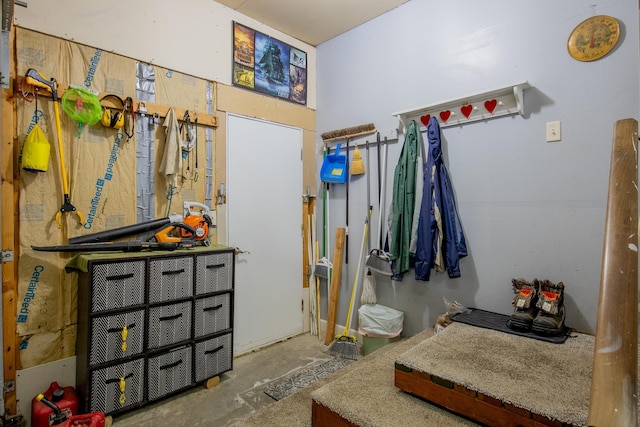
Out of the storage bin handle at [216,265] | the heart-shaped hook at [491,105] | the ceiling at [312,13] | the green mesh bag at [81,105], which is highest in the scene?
the ceiling at [312,13]

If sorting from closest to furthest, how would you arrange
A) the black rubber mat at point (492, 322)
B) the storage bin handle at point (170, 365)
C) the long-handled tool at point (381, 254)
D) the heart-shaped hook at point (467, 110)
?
the black rubber mat at point (492, 322)
the storage bin handle at point (170, 365)
the heart-shaped hook at point (467, 110)
the long-handled tool at point (381, 254)

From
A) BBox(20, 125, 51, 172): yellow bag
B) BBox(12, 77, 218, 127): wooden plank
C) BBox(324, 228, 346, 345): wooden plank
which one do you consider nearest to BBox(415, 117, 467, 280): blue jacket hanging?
BBox(324, 228, 346, 345): wooden plank

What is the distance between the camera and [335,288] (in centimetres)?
319

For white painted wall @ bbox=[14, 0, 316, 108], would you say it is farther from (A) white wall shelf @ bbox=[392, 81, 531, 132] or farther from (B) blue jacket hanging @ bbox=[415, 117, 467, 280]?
(B) blue jacket hanging @ bbox=[415, 117, 467, 280]

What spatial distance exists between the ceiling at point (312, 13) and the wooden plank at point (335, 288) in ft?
6.46

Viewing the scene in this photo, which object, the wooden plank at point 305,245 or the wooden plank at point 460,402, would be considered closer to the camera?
the wooden plank at point 460,402

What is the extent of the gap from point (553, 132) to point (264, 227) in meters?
2.34

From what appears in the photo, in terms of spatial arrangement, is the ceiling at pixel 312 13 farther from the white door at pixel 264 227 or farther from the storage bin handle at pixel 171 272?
the storage bin handle at pixel 171 272

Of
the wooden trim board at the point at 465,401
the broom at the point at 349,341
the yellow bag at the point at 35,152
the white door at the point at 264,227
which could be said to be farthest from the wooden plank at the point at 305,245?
the yellow bag at the point at 35,152

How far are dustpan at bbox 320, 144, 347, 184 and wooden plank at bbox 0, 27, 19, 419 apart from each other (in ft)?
7.54

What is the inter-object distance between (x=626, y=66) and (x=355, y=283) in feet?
7.84

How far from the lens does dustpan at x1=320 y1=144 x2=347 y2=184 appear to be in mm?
3193

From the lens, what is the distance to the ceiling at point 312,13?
2803 millimetres

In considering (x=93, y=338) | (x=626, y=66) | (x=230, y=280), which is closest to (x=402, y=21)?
(x=626, y=66)
